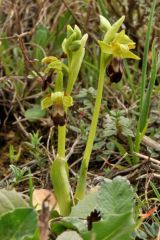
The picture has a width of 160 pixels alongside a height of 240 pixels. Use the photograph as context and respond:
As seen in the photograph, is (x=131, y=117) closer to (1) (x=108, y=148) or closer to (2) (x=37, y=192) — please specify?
(1) (x=108, y=148)

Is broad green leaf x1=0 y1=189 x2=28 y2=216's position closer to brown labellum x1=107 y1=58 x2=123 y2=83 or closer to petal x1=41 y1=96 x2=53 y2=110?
petal x1=41 y1=96 x2=53 y2=110

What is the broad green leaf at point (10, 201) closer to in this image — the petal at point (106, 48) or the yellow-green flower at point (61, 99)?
the yellow-green flower at point (61, 99)

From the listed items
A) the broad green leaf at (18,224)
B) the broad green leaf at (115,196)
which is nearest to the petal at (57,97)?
the broad green leaf at (115,196)

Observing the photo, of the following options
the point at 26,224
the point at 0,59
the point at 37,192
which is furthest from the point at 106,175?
the point at 0,59

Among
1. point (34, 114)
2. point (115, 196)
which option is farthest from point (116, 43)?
point (34, 114)

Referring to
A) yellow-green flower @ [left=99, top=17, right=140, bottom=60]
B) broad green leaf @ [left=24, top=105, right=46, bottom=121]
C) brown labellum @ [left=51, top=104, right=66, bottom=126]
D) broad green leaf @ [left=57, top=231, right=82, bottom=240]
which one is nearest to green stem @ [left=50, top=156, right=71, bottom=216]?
brown labellum @ [left=51, top=104, right=66, bottom=126]

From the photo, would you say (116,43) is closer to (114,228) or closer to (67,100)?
(67,100)
